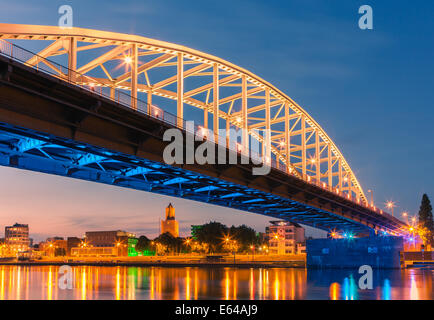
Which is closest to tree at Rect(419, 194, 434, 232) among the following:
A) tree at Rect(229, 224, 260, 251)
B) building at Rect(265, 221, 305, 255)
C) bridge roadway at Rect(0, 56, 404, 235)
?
building at Rect(265, 221, 305, 255)

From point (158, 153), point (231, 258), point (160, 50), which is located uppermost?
point (160, 50)

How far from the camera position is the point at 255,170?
161ft

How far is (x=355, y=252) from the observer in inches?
3378

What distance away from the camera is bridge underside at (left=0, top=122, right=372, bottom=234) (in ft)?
103

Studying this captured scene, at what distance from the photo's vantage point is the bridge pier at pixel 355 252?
271 feet

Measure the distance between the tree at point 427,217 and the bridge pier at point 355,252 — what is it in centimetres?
10485

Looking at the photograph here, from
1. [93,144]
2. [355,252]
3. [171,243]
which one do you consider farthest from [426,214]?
[93,144]

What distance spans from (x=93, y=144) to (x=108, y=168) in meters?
10.3

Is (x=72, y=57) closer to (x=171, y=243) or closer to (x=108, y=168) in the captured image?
(x=108, y=168)

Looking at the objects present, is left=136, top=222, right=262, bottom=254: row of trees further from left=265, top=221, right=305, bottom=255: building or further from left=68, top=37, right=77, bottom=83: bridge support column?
left=68, top=37, right=77, bottom=83: bridge support column

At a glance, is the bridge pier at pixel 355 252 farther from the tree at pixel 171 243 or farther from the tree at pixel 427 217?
the tree at pixel 427 217
